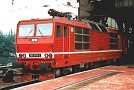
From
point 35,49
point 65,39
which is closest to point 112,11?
point 65,39

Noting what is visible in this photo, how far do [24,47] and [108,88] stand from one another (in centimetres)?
630

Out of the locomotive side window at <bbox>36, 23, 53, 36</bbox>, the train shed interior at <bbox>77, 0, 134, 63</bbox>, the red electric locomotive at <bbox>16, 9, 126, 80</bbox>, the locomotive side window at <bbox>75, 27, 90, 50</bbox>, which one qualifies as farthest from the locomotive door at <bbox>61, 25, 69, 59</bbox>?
the train shed interior at <bbox>77, 0, 134, 63</bbox>

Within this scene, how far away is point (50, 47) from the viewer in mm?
14102

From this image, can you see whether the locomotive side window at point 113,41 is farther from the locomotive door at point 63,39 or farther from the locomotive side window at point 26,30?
the locomotive side window at point 26,30

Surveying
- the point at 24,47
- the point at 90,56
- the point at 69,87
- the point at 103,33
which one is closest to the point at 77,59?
the point at 90,56

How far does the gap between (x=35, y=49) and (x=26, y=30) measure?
141 cm

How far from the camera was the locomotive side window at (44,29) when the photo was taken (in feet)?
47.7

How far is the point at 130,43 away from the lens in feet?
96.5

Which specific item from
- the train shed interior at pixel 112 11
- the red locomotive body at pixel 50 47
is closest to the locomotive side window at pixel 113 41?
the train shed interior at pixel 112 11

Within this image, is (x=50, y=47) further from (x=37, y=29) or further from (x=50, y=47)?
(x=37, y=29)

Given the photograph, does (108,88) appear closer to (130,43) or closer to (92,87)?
(92,87)

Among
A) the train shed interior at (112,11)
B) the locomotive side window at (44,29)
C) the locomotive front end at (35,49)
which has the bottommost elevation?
the locomotive front end at (35,49)

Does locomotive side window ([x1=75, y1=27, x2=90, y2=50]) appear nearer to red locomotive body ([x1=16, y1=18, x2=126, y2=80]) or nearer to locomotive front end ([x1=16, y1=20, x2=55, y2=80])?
red locomotive body ([x1=16, y1=18, x2=126, y2=80])

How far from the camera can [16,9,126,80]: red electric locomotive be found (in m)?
14.2
